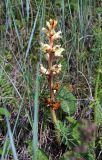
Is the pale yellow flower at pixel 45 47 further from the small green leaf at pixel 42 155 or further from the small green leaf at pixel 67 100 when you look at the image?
the small green leaf at pixel 42 155

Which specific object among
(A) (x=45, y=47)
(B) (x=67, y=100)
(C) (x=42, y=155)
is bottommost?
(C) (x=42, y=155)

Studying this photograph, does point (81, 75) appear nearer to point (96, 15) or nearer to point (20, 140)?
point (20, 140)

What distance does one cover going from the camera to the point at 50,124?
1.71 meters

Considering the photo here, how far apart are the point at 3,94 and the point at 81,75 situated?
0.46 m

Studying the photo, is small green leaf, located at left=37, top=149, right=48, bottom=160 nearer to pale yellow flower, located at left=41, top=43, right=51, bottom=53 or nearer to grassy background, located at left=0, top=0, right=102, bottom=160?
grassy background, located at left=0, top=0, right=102, bottom=160

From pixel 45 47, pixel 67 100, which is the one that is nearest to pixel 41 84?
pixel 67 100

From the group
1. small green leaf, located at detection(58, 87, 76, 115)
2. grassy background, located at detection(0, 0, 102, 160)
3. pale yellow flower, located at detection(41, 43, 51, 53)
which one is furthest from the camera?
small green leaf, located at detection(58, 87, 76, 115)

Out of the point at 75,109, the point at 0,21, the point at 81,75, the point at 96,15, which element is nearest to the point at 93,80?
the point at 81,75

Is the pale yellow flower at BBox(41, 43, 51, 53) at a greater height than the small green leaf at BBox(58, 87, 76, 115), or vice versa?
the pale yellow flower at BBox(41, 43, 51, 53)

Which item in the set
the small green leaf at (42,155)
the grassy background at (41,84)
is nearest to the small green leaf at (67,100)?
the grassy background at (41,84)

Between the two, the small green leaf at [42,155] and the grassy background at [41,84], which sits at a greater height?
the grassy background at [41,84]

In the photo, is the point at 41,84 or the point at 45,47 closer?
the point at 45,47

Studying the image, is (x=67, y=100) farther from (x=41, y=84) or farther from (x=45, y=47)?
(x=45, y=47)

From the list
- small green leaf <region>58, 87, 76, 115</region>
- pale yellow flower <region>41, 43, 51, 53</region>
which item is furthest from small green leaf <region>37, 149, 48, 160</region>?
pale yellow flower <region>41, 43, 51, 53</region>
